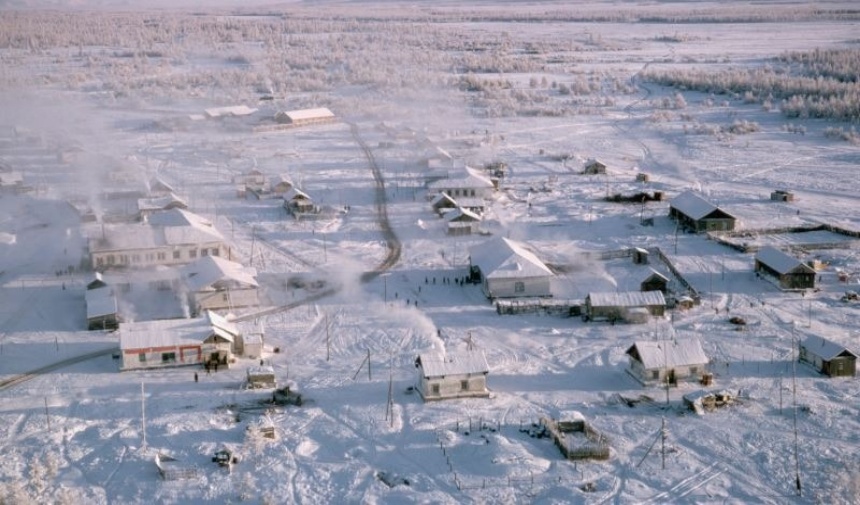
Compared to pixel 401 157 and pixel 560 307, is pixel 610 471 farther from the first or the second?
pixel 401 157

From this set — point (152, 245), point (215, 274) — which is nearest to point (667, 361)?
point (215, 274)

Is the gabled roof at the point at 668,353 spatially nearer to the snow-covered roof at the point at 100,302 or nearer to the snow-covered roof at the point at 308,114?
the snow-covered roof at the point at 100,302

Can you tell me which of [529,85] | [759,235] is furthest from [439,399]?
[529,85]

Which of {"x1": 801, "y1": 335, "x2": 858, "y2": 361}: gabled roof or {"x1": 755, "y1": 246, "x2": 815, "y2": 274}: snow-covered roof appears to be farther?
{"x1": 755, "y1": 246, "x2": 815, "y2": 274}: snow-covered roof

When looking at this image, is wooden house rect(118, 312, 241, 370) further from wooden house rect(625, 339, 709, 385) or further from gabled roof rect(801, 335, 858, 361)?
gabled roof rect(801, 335, 858, 361)

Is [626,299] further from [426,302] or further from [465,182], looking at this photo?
[465,182]

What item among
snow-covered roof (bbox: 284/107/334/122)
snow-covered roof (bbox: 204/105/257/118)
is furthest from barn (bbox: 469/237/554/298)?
snow-covered roof (bbox: 204/105/257/118)

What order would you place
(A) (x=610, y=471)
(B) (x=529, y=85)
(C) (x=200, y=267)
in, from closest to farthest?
(A) (x=610, y=471) < (C) (x=200, y=267) < (B) (x=529, y=85)
